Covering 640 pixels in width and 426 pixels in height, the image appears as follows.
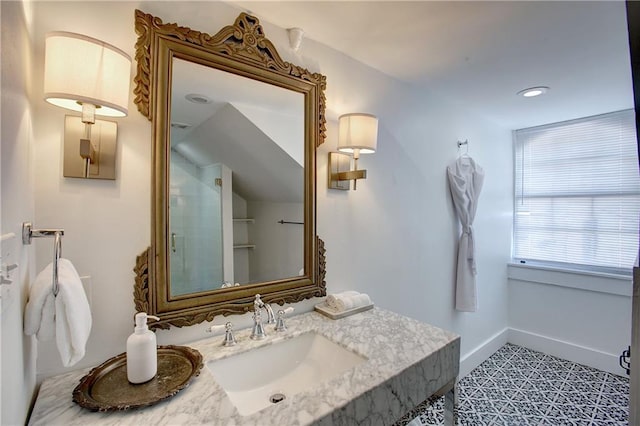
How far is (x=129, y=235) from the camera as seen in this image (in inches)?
42.6

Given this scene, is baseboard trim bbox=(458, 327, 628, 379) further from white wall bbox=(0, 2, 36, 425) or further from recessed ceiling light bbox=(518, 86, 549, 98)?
white wall bbox=(0, 2, 36, 425)

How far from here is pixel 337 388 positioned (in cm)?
92

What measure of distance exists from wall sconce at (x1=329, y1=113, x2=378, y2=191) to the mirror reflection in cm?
21

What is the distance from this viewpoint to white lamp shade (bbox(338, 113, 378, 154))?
1.56 metres

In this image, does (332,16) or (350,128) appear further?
(350,128)

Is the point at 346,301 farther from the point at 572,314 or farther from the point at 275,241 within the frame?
the point at 572,314

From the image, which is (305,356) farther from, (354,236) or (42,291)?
(42,291)

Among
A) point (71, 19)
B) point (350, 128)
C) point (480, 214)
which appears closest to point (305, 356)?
point (350, 128)

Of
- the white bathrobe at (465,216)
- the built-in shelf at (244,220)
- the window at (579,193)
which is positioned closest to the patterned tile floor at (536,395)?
the white bathrobe at (465,216)

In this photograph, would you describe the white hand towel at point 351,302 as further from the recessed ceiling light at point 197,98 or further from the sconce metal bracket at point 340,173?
the recessed ceiling light at point 197,98

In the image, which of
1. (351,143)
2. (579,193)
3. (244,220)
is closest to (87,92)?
(244,220)

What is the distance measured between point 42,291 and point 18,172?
0.99 ft

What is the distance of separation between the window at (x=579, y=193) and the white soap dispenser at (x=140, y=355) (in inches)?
146

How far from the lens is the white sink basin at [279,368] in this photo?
1116 millimetres
